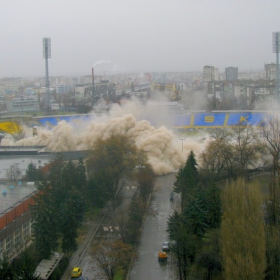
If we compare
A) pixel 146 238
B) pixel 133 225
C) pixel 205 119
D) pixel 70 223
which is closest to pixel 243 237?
pixel 133 225

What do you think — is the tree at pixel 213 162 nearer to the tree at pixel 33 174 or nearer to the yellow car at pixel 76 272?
the tree at pixel 33 174

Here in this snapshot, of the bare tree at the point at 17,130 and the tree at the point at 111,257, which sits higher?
the bare tree at the point at 17,130

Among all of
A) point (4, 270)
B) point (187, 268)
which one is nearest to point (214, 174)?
point (187, 268)

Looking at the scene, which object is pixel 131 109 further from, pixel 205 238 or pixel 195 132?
pixel 205 238

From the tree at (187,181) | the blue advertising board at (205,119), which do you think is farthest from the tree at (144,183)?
the blue advertising board at (205,119)

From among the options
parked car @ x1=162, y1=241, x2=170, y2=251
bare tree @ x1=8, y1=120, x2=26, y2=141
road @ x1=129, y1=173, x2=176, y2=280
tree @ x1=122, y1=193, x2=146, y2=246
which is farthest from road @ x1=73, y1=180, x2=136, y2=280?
bare tree @ x1=8, y1=120, x2=26, y2=141
